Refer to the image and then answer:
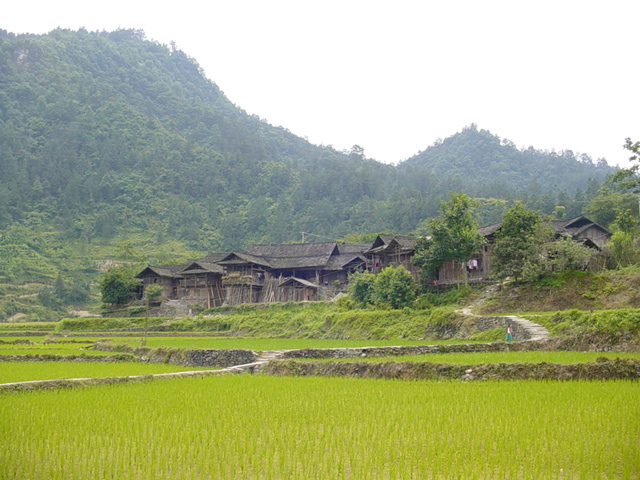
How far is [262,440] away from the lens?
25.9 ft

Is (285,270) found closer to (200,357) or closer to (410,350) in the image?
(200,357)

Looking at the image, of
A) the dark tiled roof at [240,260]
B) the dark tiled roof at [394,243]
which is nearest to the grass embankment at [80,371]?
the dark tiled roof at [394,243]

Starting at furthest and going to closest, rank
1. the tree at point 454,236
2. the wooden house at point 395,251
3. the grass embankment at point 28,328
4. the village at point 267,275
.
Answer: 1. the village at point 267,275
2. the grass embankment at point 28,328
3. the wooden house at point 395,251
4. the tree at point 454,236

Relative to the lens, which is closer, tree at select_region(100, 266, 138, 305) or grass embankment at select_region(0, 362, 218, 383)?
grass embankment at select_region(0, 362, 218, 383)

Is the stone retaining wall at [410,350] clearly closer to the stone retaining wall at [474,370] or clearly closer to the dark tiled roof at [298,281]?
the stone retaining wall at [474,370]

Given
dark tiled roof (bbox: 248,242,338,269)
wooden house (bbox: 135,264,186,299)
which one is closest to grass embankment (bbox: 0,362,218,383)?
dark tiled roof (bbox: 248,242,338,269)

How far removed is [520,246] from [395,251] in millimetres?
12931

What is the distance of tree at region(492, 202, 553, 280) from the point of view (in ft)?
81.9

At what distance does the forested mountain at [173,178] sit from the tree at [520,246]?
38.6 metres

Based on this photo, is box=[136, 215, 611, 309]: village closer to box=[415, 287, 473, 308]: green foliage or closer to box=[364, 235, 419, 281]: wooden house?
box=[364, 235, 419, 281]: wooden house

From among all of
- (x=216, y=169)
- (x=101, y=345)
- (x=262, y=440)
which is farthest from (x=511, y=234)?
(x=216, y=169)

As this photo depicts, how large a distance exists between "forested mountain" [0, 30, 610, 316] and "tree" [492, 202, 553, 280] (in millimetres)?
38636

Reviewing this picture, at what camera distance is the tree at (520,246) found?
81.9ft

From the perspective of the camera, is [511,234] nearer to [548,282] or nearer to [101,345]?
[548,282]
